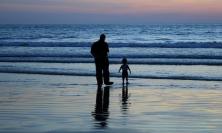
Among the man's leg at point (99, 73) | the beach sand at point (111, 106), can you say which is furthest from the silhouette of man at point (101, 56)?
the beach sand at point (111, 106)

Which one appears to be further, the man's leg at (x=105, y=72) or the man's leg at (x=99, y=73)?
the man's leg at (x=105, y=72)

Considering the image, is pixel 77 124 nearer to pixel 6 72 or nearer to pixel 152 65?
pixel 6 72

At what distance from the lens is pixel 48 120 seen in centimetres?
855

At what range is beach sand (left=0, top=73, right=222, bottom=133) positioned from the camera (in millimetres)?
7957

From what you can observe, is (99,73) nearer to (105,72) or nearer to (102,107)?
(105,72)

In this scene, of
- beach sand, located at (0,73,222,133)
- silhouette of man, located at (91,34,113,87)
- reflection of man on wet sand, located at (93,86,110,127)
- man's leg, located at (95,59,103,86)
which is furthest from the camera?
silhouette of man, located at (91,34,113,87)

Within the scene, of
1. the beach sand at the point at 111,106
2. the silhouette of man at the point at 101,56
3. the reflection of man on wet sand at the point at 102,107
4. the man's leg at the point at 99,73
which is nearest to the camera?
the beach sand at the point at 111,106

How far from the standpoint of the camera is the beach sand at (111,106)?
7.96m

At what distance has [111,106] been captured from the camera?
10727 millimetres

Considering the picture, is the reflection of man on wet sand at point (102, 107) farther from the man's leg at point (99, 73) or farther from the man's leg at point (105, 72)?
the man's leg at point (105, 72)

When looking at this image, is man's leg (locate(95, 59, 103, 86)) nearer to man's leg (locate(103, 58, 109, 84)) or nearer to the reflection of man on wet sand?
man's leg (locate(103, 58, 109, 84))

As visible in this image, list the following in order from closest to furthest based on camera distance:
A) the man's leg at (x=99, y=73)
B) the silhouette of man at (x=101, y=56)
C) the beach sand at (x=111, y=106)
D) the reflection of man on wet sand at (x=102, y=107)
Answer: the beach sand at (x=111, y=106), the reflection of man on wet sand at (x=102, y=107), the man's leg at (x=99, y=73), the silhouette of man at (x=101, y=56)

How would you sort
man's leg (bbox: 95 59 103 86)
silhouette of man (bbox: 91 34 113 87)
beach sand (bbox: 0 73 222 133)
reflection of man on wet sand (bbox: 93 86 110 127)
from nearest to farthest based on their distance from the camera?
beach sand (bbox: 0 73 222 133), reflection of man on wet sand (bbox: 93 86 110 127), man's leg (bbox: 95 59 103 86), silhouette of man (bbox: 91 34 113 87)

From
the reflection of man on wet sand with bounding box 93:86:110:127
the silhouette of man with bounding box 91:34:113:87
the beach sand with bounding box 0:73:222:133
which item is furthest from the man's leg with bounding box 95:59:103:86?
the reflection of man on wet sand with bounding box 93:86:110:127
